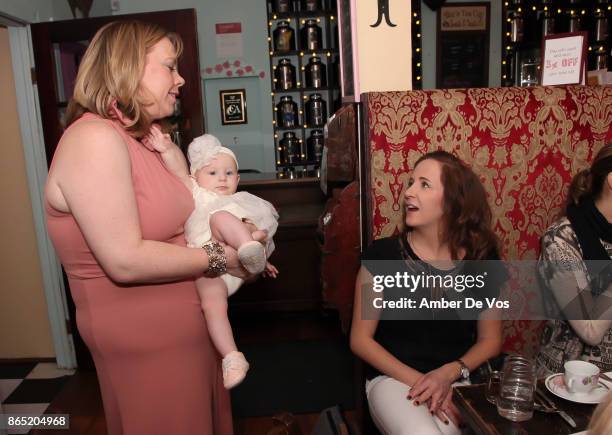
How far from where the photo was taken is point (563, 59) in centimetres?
217

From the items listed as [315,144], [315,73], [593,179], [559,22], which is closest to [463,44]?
[559,22]

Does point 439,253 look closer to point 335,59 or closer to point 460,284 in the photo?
point 460,284

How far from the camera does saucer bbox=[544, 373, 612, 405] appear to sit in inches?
44.3

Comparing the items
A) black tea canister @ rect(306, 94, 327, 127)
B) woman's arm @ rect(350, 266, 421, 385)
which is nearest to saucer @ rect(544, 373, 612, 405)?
woman's arm @ rect(350, 266, 421, 385)

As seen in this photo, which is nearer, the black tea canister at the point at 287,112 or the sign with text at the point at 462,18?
the sign with text at the point at 462,18

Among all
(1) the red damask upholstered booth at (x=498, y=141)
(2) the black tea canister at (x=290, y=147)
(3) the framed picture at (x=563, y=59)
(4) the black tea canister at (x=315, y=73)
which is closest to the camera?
(1) the red damask upholstered booth at (x=498, y=141)

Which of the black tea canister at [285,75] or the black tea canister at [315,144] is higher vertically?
the black tea canister at [285,75]

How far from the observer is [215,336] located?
1.44m

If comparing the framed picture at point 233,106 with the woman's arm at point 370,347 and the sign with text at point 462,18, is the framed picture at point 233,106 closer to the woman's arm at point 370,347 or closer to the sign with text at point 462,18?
the sign with text at point 462,18

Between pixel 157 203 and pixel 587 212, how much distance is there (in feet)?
4.80

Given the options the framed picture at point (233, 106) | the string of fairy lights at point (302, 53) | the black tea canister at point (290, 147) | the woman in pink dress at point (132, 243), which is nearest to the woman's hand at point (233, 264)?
the woman in pink dress at point (132, 243)

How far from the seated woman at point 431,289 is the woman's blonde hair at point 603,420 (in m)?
0.98

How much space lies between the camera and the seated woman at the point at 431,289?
1.71m

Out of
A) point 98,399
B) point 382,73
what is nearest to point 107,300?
point 382,73
